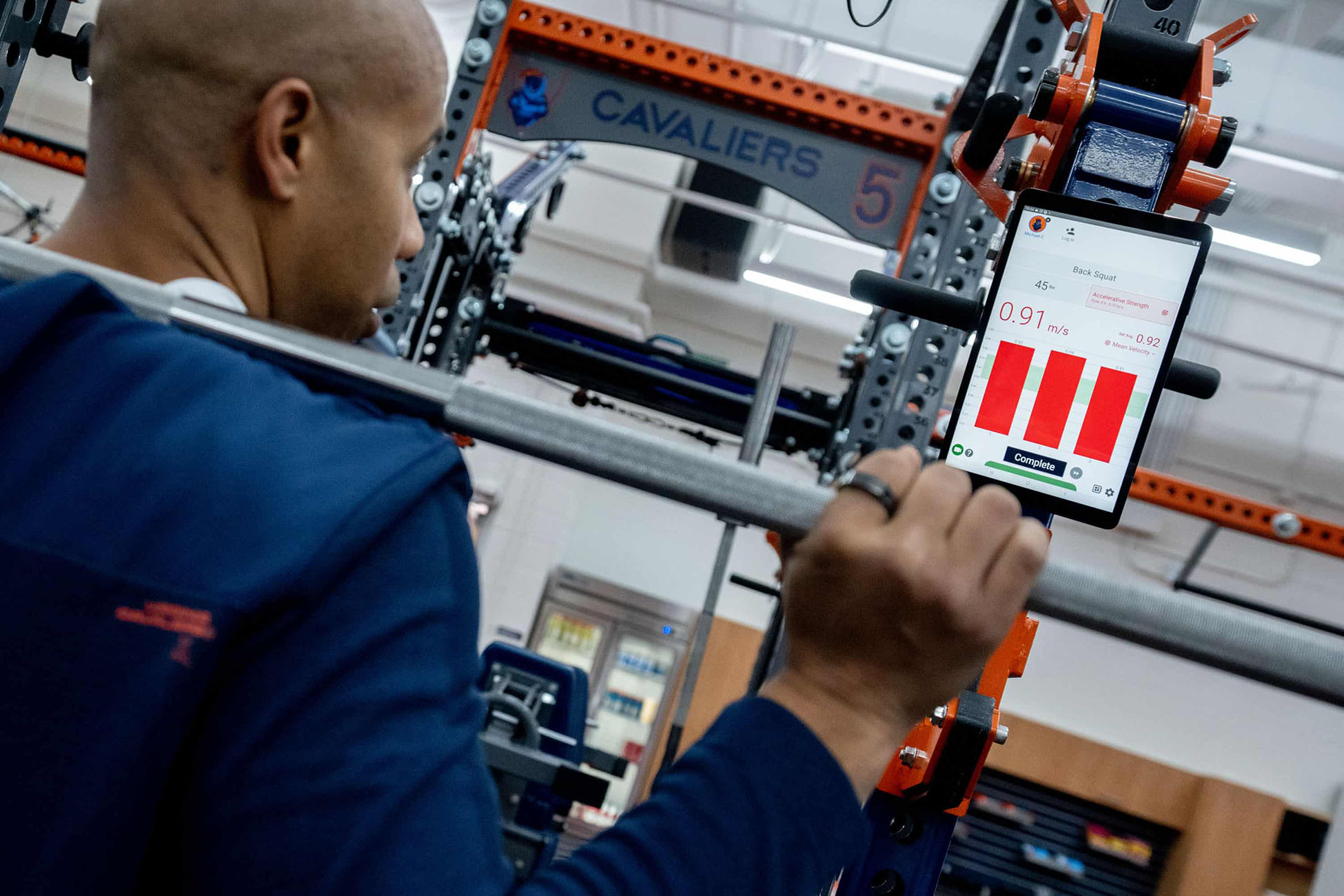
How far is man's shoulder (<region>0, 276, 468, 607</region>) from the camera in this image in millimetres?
522

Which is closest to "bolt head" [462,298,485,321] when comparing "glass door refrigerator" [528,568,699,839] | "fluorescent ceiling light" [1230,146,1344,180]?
"fluorescent ceiling light" [1230,146,1344,180]

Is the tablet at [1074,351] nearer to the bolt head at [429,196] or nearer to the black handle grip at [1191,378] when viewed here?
the black handle grip at [1191,378]

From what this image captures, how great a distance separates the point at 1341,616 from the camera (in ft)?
29.4

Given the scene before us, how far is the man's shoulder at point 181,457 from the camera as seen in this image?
0.52 m

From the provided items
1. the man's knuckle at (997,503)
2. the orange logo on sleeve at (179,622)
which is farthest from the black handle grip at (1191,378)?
the orange logo on sleeve at (179,622)

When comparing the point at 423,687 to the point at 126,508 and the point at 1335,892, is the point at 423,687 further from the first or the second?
the point at 1335,892

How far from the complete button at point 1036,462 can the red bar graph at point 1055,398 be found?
0.02m

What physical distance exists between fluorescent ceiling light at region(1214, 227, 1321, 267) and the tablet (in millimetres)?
6646

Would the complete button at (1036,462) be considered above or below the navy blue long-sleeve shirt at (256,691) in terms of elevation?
above

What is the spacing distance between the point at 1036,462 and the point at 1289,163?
6.54 m

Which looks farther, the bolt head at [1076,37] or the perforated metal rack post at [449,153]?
the perforated metal rack post at [449,153]

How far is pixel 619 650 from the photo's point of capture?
8750 mm

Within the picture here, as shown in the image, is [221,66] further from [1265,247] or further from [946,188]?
[1265,247]

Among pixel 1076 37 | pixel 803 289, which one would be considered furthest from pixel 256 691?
pixel 803 289
